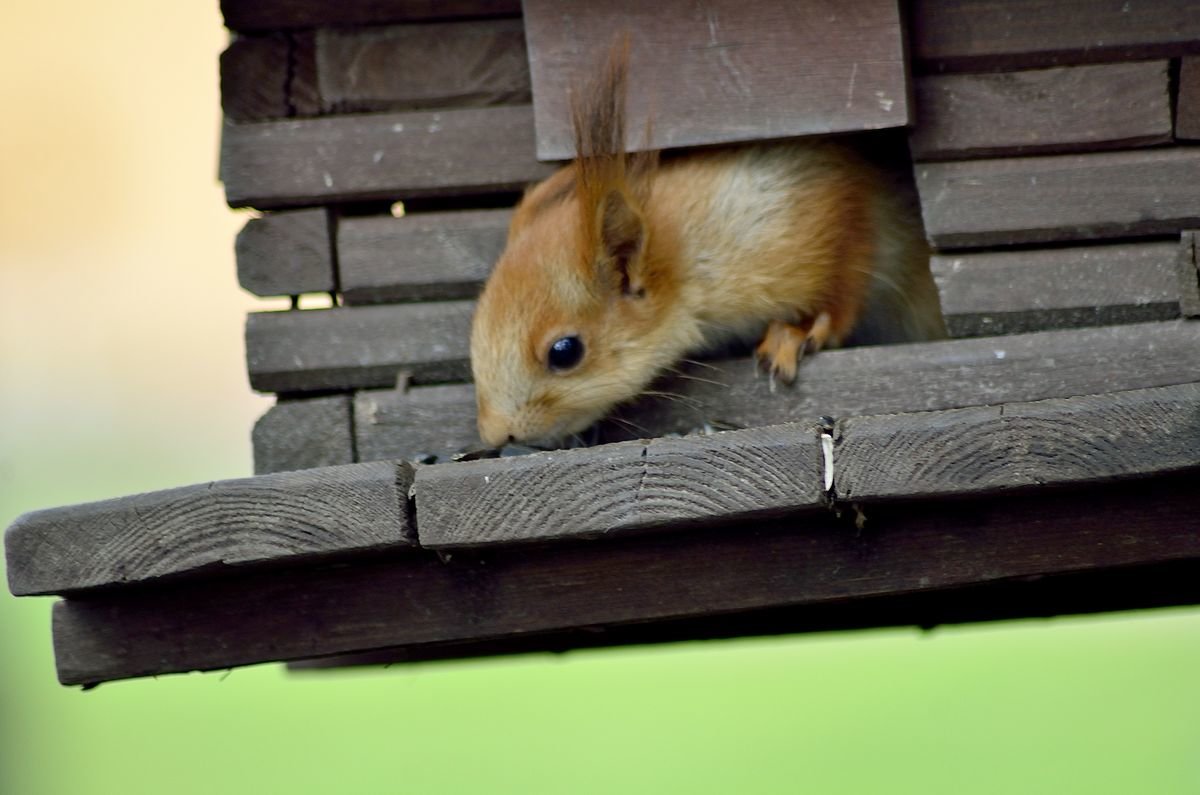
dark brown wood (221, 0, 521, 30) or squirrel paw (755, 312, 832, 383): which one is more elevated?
dark brown wood (221, 0, 521, 30)

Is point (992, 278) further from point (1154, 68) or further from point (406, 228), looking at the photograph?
point (406, 228)

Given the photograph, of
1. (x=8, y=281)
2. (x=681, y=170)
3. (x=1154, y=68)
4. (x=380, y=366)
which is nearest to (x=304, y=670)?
(x=380, y=366)

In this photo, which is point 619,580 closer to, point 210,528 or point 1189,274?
point 210,528

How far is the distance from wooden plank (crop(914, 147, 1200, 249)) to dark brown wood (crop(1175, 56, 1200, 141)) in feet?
0.13

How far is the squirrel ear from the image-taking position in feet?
9.76

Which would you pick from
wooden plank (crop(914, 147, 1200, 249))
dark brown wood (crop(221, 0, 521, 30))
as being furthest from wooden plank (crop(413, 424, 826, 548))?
dark brown wood (crop(221, 0, 521, 30))

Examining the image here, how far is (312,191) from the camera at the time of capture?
3252 millimetres

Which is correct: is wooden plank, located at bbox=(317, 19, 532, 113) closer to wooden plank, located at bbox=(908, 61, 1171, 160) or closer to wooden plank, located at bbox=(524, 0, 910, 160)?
wooden plank, located at bbox=(524, 0, 910, 160)

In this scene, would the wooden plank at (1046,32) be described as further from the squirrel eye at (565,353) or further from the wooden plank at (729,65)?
the squirrel eye at (565,353)

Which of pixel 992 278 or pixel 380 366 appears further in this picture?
pixel 380 366

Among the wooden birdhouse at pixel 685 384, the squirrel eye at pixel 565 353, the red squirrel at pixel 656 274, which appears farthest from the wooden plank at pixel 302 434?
the squirrel eye at pixel 565 353

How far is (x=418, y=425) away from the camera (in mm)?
3225

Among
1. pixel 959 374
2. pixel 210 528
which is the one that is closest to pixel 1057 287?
pixel 959 374

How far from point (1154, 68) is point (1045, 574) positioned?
41.8 inches
